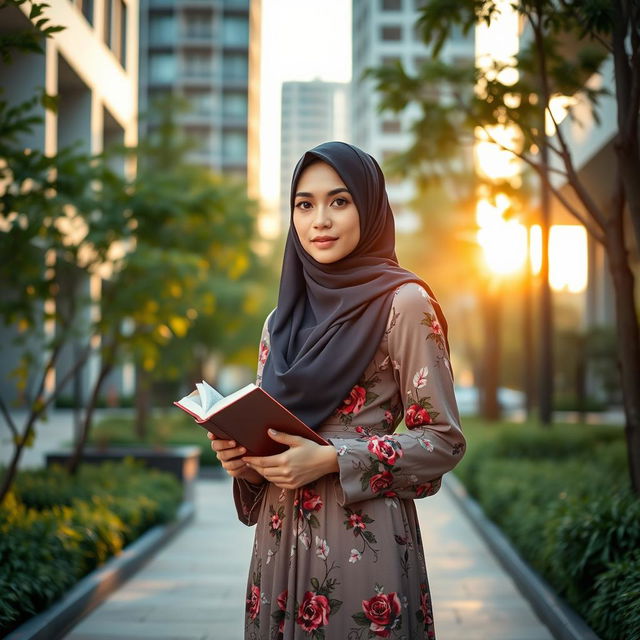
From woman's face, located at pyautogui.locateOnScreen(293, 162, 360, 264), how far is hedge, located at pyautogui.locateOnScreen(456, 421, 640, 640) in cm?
230

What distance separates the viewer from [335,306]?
246 centimetres

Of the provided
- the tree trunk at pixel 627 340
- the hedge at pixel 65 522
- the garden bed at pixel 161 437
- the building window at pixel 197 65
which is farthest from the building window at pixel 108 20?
the building window at pixel 197 65

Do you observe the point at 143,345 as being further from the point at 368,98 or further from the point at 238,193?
the point at 368,98

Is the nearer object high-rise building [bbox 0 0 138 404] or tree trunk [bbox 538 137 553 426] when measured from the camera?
high-rise building [bbox 0 0 138 404]

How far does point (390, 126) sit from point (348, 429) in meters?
68.4

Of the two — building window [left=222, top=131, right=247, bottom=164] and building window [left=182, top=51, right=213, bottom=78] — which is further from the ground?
building window [left=182, top=51, right=213, bottom=78]

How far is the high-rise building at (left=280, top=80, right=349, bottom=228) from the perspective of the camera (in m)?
146

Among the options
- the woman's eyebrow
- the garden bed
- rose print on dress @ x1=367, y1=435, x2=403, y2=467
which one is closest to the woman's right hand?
rose print on dress @ x1=367, y1=435, x2=403, y2=467

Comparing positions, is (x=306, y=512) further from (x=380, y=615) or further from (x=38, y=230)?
A: (x=38, y=230)

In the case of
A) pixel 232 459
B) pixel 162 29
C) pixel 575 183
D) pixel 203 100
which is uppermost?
pixel 162 29

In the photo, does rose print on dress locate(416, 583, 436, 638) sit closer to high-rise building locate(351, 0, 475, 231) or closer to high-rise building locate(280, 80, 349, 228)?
high-rise building locate(351, 0, 475, 231)

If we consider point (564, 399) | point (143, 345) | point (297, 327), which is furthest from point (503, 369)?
point (297, 327)

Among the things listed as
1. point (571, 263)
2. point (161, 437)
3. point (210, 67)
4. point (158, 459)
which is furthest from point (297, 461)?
point (210, 67)

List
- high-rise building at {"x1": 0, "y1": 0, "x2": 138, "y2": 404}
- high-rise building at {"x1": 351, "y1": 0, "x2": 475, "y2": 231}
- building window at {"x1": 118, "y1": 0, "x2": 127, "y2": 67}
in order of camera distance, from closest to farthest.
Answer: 1. high-rise building at {"x1": 0, "y1": 0, "x2": 138, "y2": 404}
2. building window at {"x1": 118, "y1": 0, "x2": 127, "y2": 67}
3. high-rise building at {"x1": 351, "y1": 0, "x2": 475, "y2": 231}
